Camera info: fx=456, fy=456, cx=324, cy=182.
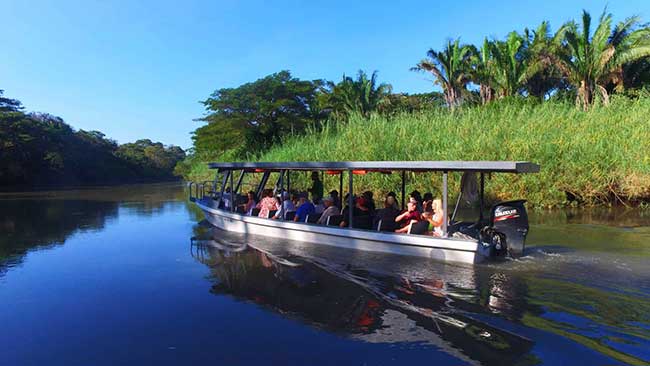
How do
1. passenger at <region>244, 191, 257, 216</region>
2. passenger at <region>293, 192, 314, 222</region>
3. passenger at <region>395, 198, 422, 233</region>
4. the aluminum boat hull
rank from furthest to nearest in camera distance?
1. passenger at <region>244, 191, 257, 216</region>
2. passenger at <region>293, 192, 314, 222</region>
3. passenger at <region>395, 198, 422, 233</region>
4. the aluminum boat hull

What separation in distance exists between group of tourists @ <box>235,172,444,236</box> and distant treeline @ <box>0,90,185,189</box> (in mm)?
44116

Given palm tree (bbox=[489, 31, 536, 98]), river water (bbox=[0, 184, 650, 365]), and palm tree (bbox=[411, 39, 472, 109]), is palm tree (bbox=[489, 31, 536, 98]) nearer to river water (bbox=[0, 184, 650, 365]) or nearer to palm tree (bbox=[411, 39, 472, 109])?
palm tree (bbox=[411, 39, 472, 109])

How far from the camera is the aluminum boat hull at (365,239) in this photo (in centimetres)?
761

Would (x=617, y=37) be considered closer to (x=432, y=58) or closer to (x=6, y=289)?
(x=432, y=58)

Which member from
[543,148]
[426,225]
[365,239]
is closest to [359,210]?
[365,239]

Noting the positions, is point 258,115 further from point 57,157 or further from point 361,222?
point 57,157

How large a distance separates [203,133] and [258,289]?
32.2 metres

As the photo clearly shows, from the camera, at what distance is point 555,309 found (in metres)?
5.45

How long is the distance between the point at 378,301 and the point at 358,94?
106 feet

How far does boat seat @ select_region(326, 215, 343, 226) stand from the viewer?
32.4 ft

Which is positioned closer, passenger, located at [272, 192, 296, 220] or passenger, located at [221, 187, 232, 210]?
passenger, located at [272, 192, 296, 220]

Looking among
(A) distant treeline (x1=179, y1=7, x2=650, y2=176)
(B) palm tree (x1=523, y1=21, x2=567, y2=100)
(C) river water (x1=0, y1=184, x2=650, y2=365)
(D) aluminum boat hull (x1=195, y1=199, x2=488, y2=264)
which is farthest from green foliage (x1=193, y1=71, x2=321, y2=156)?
(C) river water (x1=0, y1=184, x2=650, y2=365)

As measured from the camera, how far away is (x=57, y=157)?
173ft

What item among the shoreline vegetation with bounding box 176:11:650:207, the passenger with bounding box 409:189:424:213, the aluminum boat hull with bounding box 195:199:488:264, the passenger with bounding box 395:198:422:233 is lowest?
the aluminum boat hull with bounding box 195:199:488:264
